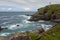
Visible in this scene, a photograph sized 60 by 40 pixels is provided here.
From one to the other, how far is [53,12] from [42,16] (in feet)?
26.5

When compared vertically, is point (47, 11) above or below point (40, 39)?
below

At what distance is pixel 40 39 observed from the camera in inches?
723

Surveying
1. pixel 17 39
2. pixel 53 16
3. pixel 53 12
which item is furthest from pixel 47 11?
pixel 17 39

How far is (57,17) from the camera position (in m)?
100

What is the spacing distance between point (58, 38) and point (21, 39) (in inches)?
237

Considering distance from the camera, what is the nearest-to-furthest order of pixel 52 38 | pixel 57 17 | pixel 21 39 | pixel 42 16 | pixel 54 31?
pixel 52 38 → pixel 54 31 → pixel 21 39 → pixel 57 17 → pixel 42 16

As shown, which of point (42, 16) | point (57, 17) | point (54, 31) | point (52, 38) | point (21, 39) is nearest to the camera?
point (52, 38)

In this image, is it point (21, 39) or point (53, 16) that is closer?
point (21, 39)

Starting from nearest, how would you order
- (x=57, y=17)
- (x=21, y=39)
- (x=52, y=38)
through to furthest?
(x=52, y=38) < (x=21, y=39) < (x=57, y=17)

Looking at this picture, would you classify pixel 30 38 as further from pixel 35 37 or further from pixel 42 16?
pixel 42 16

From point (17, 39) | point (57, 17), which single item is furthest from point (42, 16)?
point (17, 39)

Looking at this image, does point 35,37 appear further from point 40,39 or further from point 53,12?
point 53,12

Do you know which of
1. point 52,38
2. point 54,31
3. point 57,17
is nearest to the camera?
point 52,38

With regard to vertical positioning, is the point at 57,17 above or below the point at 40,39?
below
